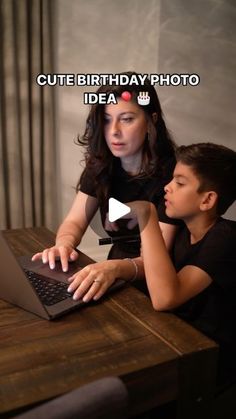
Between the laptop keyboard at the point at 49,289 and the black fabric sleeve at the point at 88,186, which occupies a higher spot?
the black fabric sleeve at the point at 88,186

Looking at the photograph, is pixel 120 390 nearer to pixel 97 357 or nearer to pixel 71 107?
pixel 97 357

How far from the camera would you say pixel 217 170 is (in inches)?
44.0

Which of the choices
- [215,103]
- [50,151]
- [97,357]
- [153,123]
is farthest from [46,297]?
[215,103]

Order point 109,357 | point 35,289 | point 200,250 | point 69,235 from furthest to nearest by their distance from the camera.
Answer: point 69,235, point 200,250, point 35,289, point 109,357

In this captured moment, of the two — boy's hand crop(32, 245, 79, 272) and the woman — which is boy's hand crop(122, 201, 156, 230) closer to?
boy's hand crop(32, 245, 79, 272)

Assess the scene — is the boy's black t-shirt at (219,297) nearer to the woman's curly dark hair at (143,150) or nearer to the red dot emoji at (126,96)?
the woman's curly dark hair at (143,150)

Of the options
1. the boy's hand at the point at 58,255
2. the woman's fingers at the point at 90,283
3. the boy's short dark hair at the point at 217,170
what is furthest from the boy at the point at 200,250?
the boy's hand at the point at 58,255

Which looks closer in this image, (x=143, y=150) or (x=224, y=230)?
(x=224, y=230)

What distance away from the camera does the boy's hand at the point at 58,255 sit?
100 cm

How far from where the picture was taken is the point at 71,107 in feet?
8.14

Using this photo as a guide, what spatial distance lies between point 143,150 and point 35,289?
841 mm

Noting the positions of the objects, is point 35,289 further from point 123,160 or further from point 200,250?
point 123,160

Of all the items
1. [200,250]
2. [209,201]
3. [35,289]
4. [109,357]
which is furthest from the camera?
[209,201]

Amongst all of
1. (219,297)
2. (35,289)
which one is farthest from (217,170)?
(35,289)
